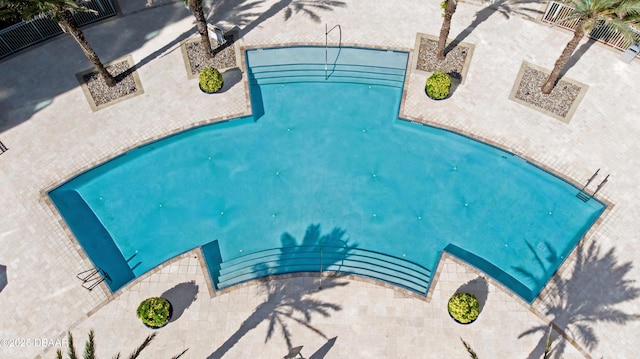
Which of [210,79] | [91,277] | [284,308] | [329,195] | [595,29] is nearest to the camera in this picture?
[284,308]

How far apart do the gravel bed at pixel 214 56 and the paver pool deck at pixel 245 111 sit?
102 centimetres

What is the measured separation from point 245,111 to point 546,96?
20.3 m

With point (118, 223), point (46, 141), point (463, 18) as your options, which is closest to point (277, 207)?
point (118, 223)

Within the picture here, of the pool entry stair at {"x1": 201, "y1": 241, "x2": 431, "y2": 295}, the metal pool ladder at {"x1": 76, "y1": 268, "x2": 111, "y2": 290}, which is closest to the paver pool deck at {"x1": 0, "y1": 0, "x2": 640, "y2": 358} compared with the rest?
the metal pool ladder at {"x1": 76, "y1": 268, "x2": 111, "y2": 290}

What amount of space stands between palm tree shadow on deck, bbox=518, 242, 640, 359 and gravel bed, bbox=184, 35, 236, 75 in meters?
25.4

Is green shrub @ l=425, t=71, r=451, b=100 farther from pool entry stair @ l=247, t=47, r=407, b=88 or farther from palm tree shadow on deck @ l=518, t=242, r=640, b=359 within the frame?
palm tree shadow on deck @ l=518, t=242, r=640, b=359

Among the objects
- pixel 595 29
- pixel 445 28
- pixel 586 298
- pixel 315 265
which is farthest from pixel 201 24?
pixel 586 298

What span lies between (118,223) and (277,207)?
9829 mm

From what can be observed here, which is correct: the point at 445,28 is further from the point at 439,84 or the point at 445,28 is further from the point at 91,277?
the point at 91,277

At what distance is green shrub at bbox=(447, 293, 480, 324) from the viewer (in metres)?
Answer: 22.7

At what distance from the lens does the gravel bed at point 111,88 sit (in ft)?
100

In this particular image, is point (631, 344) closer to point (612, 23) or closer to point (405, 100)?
point (612, 23)

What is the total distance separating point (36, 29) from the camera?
105 ft

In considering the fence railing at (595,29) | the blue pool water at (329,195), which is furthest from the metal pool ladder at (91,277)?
the fence railing at (595,29)
